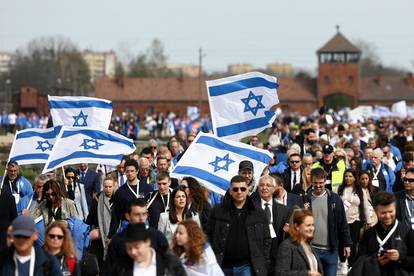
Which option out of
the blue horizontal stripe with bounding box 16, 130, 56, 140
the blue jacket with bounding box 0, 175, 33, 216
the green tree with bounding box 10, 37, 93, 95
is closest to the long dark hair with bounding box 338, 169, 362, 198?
the blue jacket with bounding box 0, 175, 33, 216

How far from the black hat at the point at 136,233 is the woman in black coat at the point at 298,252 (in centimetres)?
135

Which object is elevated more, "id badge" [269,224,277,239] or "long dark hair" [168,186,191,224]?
"long dark hair" [168,186,191,224]

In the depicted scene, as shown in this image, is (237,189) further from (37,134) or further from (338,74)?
(338,74)

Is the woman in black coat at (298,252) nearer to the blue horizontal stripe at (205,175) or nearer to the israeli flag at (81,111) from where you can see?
the blue horizontal stripe at (205,175)

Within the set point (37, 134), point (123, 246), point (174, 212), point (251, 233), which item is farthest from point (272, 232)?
point (37, 134)

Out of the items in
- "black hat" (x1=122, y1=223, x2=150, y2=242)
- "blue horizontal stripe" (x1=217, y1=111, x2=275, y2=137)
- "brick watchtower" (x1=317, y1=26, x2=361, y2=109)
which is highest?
"brick watchtower" (x1=317, y1=26, x2=361, y2=109)

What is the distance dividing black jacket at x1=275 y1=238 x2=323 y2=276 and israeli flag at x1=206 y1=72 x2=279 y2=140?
5270mm

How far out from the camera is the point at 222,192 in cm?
1197

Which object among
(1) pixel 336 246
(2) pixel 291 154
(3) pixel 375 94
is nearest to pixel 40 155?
A: (2) pixel 291 154

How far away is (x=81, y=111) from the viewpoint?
17.3 meters

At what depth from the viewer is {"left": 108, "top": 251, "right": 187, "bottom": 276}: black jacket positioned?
8.06 meters

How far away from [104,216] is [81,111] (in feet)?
15.5

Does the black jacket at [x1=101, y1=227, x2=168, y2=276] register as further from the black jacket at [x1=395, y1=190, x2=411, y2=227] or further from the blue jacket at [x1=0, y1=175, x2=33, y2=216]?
the blue jacket at [x1=0, y1=175, x2=33, y2=216]

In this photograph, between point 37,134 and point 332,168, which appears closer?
point 332,168
